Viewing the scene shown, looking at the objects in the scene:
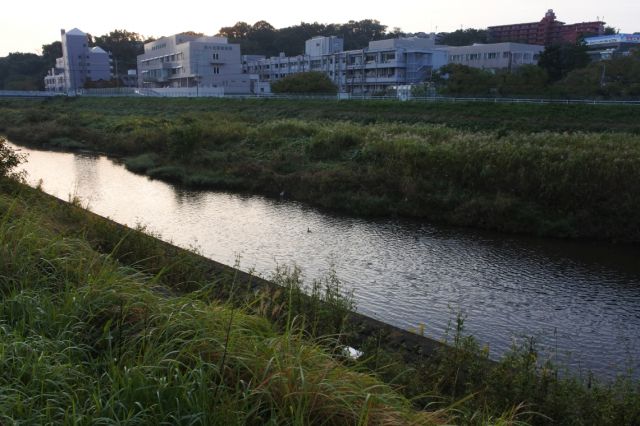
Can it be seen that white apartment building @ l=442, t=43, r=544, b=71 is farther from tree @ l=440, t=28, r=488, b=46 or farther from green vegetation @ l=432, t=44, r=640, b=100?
tree @ l=440, t=28, r=488, b=46

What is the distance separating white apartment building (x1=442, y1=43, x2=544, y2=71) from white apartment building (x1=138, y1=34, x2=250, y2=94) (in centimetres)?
2938

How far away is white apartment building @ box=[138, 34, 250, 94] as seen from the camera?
7144 centimetres

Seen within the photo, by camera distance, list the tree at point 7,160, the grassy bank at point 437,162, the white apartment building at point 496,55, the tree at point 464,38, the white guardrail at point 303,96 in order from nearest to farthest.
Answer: the tree at point 7,160 → the grassy bank at point 437,162 → the white guardrail at point 303,96 → the white apartment building at point 496,55 → the tree at point 464,38

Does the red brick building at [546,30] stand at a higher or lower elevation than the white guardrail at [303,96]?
higher

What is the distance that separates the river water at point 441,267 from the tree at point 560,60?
36.6 m

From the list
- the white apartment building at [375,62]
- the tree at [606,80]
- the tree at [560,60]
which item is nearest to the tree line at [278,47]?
the tree at [560,60]

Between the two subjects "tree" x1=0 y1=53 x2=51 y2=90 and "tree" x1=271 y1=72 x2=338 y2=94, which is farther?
"tree" x1=0 y1=53 x2=51 y2=90

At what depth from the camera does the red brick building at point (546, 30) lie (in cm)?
12000

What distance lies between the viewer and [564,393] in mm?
5418

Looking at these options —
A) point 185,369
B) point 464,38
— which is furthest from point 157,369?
point 464,38

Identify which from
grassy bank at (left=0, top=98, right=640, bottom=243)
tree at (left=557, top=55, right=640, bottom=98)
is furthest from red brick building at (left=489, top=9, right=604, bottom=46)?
grassy bank at (left=0, top=98, right=640, bottom=243)

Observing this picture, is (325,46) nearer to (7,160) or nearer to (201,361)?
(7,160)

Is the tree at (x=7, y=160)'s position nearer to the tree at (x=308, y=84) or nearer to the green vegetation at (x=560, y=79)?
the green vegetation at (x=560, y=79)

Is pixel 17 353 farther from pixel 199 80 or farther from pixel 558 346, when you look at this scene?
pixel 199 80
